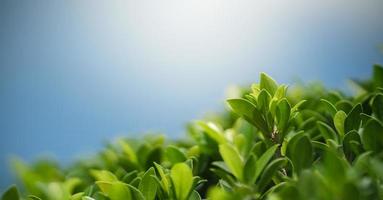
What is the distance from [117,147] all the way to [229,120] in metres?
0.41

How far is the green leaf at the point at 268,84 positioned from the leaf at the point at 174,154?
0.25 m

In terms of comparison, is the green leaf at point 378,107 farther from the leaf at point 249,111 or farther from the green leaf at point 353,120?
the leaf at point 249,111

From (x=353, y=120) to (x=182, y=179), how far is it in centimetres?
36

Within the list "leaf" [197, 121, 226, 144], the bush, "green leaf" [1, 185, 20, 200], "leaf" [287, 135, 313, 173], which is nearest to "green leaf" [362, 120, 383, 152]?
the bush

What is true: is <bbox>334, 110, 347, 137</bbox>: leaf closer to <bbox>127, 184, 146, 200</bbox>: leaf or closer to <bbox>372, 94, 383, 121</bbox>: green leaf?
<bbox>372, 94, 383, 121</bbox>: green leaf

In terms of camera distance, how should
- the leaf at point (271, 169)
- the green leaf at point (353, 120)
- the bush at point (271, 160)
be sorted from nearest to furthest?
the bush at point (271, 160)
the leaf at point (271, 169)
the green leaf at point (353, 120)

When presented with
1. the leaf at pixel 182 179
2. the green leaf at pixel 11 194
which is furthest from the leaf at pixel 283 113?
the green leaf at pixel 11 194

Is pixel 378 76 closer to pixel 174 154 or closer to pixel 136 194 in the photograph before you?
pixel 174 154

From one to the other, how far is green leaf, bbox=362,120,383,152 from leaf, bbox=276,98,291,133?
0.55 feet

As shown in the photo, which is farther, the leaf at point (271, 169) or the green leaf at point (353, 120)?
the green leaf at point (353, 120)

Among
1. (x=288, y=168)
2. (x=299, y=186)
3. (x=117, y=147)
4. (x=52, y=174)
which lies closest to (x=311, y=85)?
(x=117, y=147)

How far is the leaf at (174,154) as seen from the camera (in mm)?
1149

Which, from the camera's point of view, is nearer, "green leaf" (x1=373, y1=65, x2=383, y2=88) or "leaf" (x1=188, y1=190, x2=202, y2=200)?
"leaf" (x1=188, y1=190, x2=202, y2=200)

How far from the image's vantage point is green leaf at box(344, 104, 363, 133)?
0.96 meters
